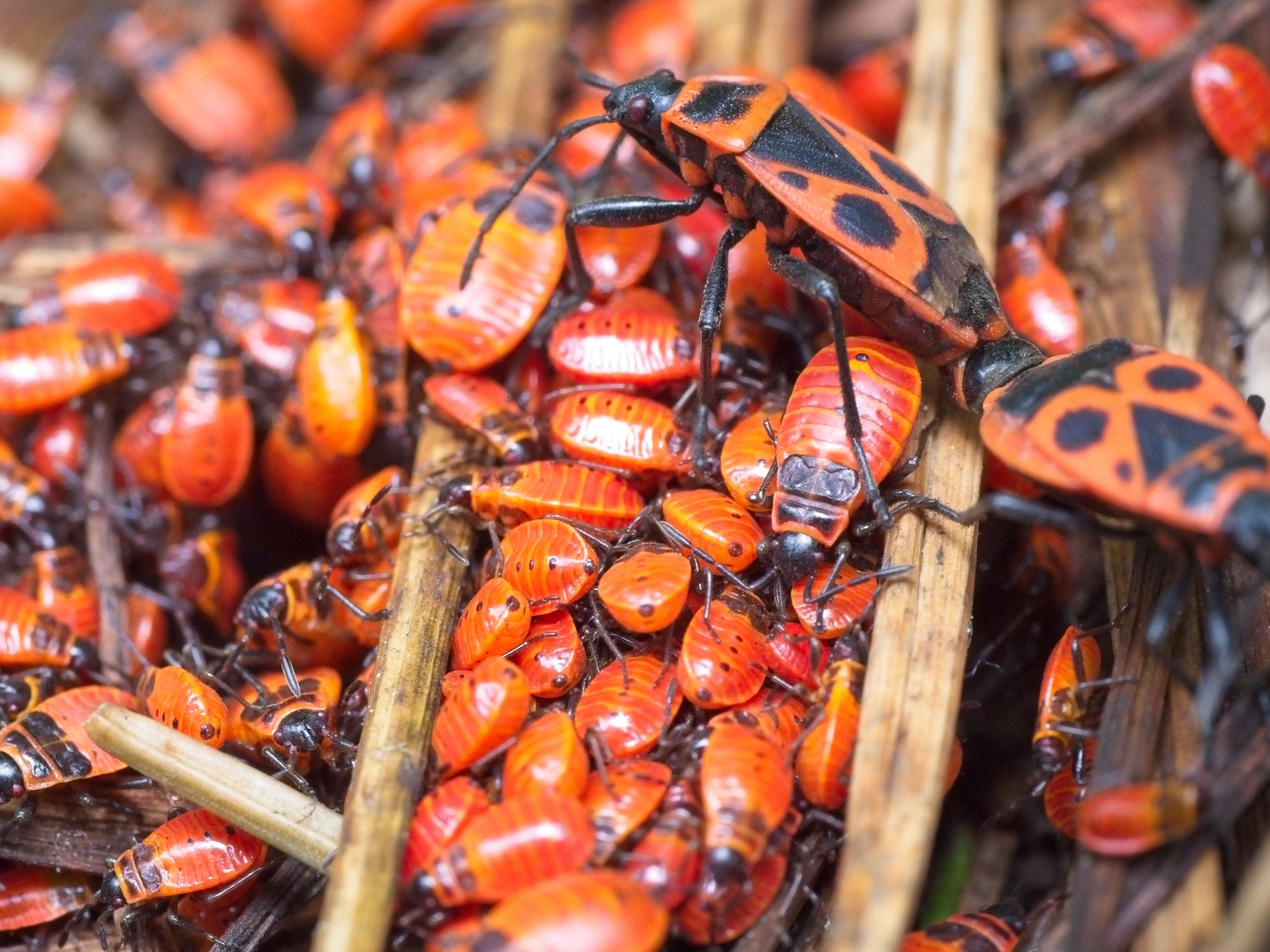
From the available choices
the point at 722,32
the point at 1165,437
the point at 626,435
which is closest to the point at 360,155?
the point at 722,32

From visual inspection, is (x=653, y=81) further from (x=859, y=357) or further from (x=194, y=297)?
(x=194, y=297)

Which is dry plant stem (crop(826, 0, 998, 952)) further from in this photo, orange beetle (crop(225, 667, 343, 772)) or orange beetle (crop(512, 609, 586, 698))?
orange beetle (crop(225, 667, 343, 772))

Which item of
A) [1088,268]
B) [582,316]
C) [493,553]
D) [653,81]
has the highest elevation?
[653,81]

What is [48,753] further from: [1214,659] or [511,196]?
[1214,659]

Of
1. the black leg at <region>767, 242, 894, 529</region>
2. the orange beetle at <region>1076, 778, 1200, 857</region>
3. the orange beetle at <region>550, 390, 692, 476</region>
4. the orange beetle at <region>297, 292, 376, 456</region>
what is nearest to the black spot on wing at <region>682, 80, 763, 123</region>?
the black leg at <region>767, 242, 894, 529</region>

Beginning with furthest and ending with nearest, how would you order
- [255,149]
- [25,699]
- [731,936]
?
[255,149]
[25,699]
[731,936]

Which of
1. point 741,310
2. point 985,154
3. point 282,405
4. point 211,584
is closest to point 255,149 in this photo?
point 282,405
